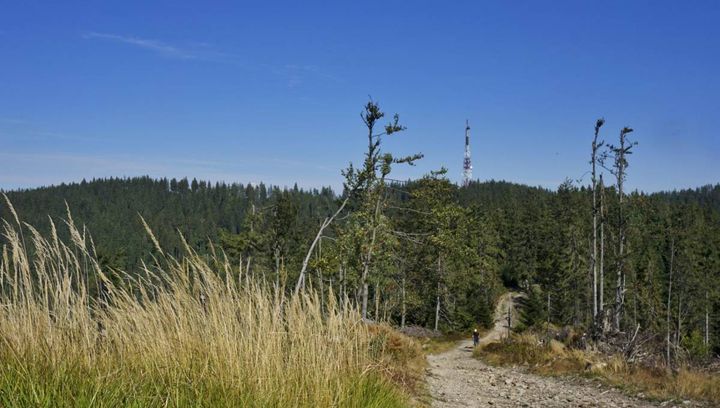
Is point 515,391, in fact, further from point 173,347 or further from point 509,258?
point 509,258

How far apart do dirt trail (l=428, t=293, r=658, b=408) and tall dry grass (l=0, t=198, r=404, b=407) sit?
202 inches

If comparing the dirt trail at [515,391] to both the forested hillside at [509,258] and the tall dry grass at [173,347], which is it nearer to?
the forested hillside at [509,258]

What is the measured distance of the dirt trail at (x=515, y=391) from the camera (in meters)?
9.09

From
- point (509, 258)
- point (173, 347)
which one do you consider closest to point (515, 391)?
point (173, 347)

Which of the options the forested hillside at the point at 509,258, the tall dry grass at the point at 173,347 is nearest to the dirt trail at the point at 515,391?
the forested hillside at the point at 509,258

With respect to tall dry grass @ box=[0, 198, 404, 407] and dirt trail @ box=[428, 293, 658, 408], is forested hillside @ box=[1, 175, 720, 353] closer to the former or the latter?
dirt trail @ box=[428, 293, 658, 408]

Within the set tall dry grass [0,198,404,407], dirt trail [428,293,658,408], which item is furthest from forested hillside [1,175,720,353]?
tall dry grass [0,198,404,407]

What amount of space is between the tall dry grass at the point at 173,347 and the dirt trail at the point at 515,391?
16.8 feet

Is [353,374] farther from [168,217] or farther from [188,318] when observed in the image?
[168,217]

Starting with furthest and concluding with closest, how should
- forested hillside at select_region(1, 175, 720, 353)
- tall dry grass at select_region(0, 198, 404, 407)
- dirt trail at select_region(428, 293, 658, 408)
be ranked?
forested hillside at select_region(1, 175, 720, 353)
dirt trail at select_region(428, 293, 658, 408)
tall dry grass at select_region(0, 198, 404, 407)

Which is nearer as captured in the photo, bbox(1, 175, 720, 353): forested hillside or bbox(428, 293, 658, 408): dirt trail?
bbox(428, 293, 658, 408): dirt trail

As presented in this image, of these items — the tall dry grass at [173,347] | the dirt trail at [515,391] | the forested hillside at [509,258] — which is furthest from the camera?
the forested hillside at [509,258]

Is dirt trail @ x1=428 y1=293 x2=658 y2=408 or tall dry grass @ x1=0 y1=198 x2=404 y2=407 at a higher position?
tall dry grass @ x1=0 y1=198 x2=404 y2=407

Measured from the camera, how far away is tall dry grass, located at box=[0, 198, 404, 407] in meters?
3.37
